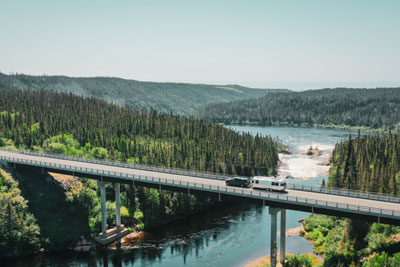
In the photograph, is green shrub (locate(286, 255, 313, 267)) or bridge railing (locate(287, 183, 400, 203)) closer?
bridge railing (locate(287, 183, 400, 203))

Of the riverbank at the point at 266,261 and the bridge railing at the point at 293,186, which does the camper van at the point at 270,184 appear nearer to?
the bridge railing at the point at 293,186

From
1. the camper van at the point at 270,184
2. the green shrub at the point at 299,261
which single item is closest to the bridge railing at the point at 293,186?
the camper van at the point at 270,184

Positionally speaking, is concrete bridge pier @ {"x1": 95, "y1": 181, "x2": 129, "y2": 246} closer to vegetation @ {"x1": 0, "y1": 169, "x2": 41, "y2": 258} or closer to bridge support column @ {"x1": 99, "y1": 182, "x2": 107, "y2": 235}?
bridge support column @ {"x1": 99, "y1": 182, "x2": 107, "y2": 235}

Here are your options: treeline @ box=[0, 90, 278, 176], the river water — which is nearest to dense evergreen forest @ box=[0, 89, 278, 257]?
treeline @ box=[0, 90, 278, 176]

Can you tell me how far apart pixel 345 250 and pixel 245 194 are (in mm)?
21841

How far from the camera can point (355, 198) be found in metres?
69.2

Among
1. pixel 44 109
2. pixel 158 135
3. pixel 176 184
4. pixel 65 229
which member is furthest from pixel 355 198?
pixel 44 109

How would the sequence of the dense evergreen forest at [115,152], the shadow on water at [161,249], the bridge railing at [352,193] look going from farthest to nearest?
the dense evergreen forest at [115,152] → the shadow on water at [161,249] → the bridge railing at [352,193]

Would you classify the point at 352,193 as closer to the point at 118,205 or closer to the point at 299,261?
the point at 299,261

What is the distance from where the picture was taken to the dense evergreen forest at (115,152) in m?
91.9

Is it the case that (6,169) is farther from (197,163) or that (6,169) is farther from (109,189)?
(197,163)

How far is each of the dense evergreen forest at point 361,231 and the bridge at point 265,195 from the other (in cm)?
628

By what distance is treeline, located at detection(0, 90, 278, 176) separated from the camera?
13662 cm


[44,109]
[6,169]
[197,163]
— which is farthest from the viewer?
[44,109]
